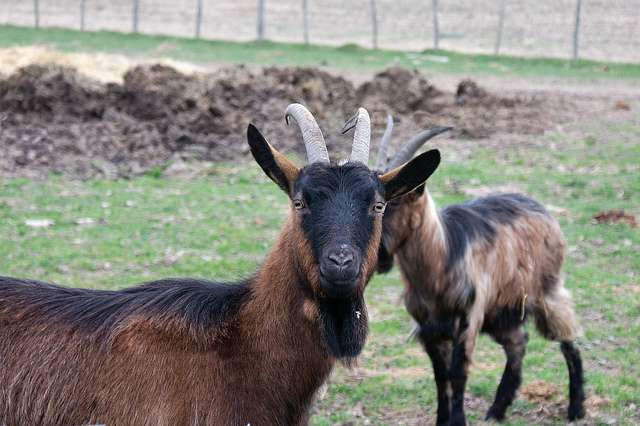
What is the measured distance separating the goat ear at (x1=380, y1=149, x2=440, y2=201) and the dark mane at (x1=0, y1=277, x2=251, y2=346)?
0.94 m

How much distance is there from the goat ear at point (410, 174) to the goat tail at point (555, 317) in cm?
290

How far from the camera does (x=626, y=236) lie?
36.4 feet

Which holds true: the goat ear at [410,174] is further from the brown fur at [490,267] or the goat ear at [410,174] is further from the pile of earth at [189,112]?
the pile of earth at [189,112]

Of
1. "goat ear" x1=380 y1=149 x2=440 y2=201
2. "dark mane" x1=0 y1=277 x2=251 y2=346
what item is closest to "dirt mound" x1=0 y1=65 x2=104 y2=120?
"dark mane" x1=0 y1=277 x2=251 y2=346

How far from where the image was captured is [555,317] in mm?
7379

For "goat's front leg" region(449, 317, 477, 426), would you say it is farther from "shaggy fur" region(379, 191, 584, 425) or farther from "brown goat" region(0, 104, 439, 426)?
"brown goat" region(0, 104, 439, 426)

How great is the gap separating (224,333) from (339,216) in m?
0.86

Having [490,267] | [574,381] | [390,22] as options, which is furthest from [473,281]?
[390,22]

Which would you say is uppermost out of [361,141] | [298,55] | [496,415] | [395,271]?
[361,141]

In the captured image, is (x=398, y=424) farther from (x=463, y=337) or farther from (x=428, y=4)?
(x=428, y=4)

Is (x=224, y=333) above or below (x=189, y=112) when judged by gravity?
above

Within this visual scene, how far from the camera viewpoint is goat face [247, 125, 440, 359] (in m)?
4.46

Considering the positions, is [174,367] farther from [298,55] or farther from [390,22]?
[390,22]

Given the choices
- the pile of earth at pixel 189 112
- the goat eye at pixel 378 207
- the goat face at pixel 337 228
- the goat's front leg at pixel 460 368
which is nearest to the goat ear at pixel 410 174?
the goat face at pixel 337 228
